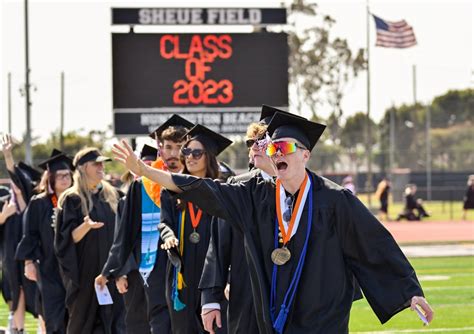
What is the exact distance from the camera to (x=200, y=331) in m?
9.59

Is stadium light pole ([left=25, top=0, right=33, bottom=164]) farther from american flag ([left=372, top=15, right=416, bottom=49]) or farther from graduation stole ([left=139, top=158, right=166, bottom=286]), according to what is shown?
graduation stole ([left=139, top=158, right=166, bottom=286])

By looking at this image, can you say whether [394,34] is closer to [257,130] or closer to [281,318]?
[257,130]

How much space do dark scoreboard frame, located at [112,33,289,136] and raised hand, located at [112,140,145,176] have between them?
15135mm

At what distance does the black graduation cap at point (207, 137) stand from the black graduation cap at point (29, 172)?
20.7 feet

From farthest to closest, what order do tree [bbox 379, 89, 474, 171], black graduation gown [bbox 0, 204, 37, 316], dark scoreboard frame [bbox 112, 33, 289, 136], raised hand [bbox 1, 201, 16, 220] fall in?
tree [bbox 379, 89, 474, 171] < dark scoreboard frame [bbox 112, 33, 289, 136] < raised hand [bbox 1, 201, 16, 220] < black graduation gown [bbox 0, 204, 37, 316]

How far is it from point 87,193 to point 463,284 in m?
8.90

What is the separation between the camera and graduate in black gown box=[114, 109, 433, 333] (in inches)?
280

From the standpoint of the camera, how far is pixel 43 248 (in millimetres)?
13641

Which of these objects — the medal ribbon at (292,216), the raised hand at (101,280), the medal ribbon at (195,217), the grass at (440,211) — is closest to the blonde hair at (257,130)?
the medal ribbon at (292,216)

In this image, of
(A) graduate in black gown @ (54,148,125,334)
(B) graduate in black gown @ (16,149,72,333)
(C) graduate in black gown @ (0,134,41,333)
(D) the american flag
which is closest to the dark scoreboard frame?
(C) graduate in black gown @ (0,134,41,333)

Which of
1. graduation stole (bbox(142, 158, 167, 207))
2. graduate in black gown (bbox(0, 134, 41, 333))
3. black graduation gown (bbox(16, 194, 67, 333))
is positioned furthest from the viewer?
graduate in black gown (bbox(0, 134, 41, 333))

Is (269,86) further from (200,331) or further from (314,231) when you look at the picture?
(314,231)

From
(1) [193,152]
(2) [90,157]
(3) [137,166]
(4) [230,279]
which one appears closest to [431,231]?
(2) [90,157]

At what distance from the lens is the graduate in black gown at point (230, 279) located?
824 cm
